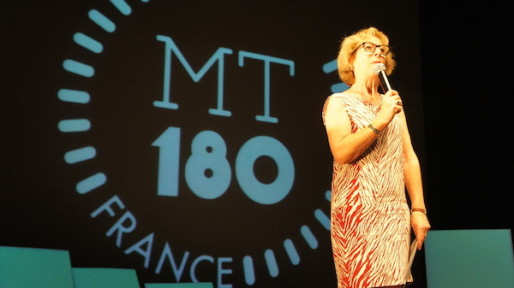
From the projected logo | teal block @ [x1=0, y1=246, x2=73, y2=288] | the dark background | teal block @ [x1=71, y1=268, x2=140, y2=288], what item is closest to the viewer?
teal block @ [x1=0, y1=246, x2=73, y2=288]

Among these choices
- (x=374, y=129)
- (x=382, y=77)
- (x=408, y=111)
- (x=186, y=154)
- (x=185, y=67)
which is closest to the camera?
Answer: (x=374, y=129)

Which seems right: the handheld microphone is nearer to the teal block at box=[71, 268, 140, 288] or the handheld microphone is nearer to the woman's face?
the woman's face

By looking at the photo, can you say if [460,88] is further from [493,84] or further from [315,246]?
[315,246]

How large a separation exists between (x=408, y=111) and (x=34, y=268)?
2953mm

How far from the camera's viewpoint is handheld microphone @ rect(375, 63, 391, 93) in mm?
1881

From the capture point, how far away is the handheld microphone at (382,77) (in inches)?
74.0

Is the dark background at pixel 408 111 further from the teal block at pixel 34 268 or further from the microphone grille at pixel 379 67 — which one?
the microphone grille at pixel 379 67

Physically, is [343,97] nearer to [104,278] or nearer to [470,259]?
[104,278]

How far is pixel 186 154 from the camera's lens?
3420 millimetres

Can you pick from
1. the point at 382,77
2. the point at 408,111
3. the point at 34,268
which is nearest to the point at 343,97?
the point at 382,77

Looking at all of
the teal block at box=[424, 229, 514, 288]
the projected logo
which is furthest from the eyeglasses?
the teal block at box=[424, 229, 514, 288]

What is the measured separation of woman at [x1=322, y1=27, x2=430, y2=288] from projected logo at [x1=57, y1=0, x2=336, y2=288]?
165 centimetres

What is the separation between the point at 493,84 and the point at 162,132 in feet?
7.41

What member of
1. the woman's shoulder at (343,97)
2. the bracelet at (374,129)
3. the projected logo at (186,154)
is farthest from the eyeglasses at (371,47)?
the projected logo at (186,154)
